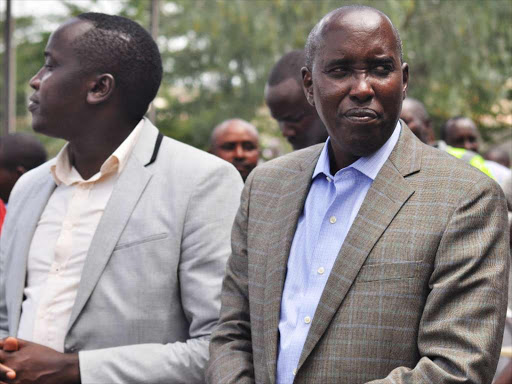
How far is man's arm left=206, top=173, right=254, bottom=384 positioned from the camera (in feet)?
8.45

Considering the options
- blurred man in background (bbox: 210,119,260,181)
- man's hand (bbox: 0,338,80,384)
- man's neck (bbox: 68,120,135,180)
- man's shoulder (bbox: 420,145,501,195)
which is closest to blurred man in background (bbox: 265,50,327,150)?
man's neck (bbox: 68,120,135,180)

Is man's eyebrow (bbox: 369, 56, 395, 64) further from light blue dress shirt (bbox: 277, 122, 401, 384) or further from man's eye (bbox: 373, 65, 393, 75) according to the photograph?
light blue dress shirt (bbox: 277, 122, 401, 384)

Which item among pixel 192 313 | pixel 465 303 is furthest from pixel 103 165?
pixel 465 303

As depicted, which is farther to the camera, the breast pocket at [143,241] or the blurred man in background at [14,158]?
the blurred man in background at [14,158]

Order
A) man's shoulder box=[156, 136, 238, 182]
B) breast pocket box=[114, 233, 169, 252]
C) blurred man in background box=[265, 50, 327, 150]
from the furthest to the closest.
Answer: blurred man in background box=[265, 50, 327, 150] < man's shoulder box=[156, 136, 238, 182] < breast pocket box=[114, 233, 169, 252]

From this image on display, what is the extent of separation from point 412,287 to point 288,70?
211cm

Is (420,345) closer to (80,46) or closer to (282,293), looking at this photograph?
(282,293)

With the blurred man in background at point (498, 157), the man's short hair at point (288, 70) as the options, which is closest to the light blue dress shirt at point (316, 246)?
the man's short hair at point (288, 70)

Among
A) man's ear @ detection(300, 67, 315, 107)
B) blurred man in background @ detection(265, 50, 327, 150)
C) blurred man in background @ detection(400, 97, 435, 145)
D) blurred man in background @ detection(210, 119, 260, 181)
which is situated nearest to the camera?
man's ear @ detection(300, 67, 315, 107)

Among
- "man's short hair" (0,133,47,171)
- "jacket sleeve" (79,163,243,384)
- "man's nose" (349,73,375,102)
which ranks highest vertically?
"man's nose" (349,73,375,102)

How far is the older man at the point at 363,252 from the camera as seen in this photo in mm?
2193

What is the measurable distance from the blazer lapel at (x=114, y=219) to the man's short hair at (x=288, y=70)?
1.08 m

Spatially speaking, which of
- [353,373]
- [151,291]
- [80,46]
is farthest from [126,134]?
[353,373]

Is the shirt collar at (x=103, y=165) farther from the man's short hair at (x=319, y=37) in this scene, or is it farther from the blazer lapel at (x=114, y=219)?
the man's short hair at (x=319, y=37)
